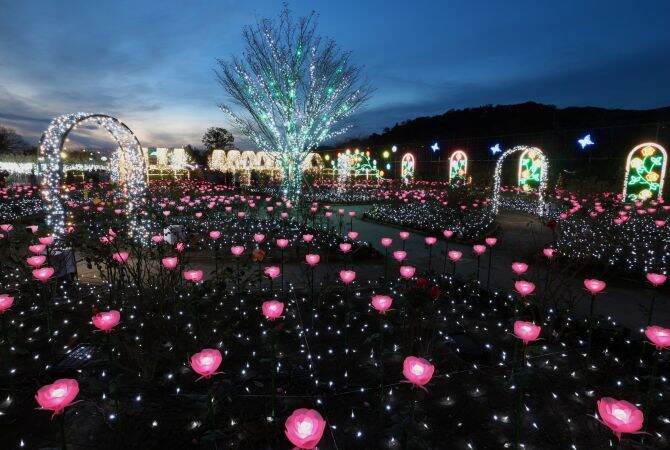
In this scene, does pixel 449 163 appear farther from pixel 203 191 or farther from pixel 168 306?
pixel 168 306

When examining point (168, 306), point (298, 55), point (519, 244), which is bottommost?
point (519, 244)

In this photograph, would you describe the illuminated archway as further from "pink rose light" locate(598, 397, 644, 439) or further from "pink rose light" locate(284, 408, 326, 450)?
"pink rose light" locate(284, 408, 326, 450)

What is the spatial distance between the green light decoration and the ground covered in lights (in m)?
17.2

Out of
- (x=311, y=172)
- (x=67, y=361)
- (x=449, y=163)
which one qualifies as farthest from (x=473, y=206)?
(x=311, y=172)

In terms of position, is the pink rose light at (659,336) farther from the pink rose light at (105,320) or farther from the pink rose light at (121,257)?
the pink rose light at (121,257)

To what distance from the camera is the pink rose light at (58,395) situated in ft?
4.93

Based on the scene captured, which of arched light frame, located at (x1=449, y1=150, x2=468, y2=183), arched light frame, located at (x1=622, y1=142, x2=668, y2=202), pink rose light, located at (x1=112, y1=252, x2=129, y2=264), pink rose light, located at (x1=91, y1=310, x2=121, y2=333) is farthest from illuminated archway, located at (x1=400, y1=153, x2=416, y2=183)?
pink rose light, located at (x1=91, y1=310, x2=121, y2=333)

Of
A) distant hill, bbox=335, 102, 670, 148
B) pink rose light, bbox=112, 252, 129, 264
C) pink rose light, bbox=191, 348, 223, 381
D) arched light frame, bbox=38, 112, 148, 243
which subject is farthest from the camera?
distant hill, bbox=335, 102, 670, 148

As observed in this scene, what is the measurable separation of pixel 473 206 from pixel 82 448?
10810 mm

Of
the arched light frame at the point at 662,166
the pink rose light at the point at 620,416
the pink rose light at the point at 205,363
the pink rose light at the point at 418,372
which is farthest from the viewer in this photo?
the arched light frame at the point at 662,166

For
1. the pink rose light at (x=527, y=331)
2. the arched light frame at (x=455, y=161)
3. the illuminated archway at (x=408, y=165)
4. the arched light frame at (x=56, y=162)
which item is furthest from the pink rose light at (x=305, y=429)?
the illuminated archway at (x=408, y=165)

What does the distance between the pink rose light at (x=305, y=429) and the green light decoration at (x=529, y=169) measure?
20.3 metres

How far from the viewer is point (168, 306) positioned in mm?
3873

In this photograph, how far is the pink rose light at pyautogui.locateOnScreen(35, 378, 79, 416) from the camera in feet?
4.93
